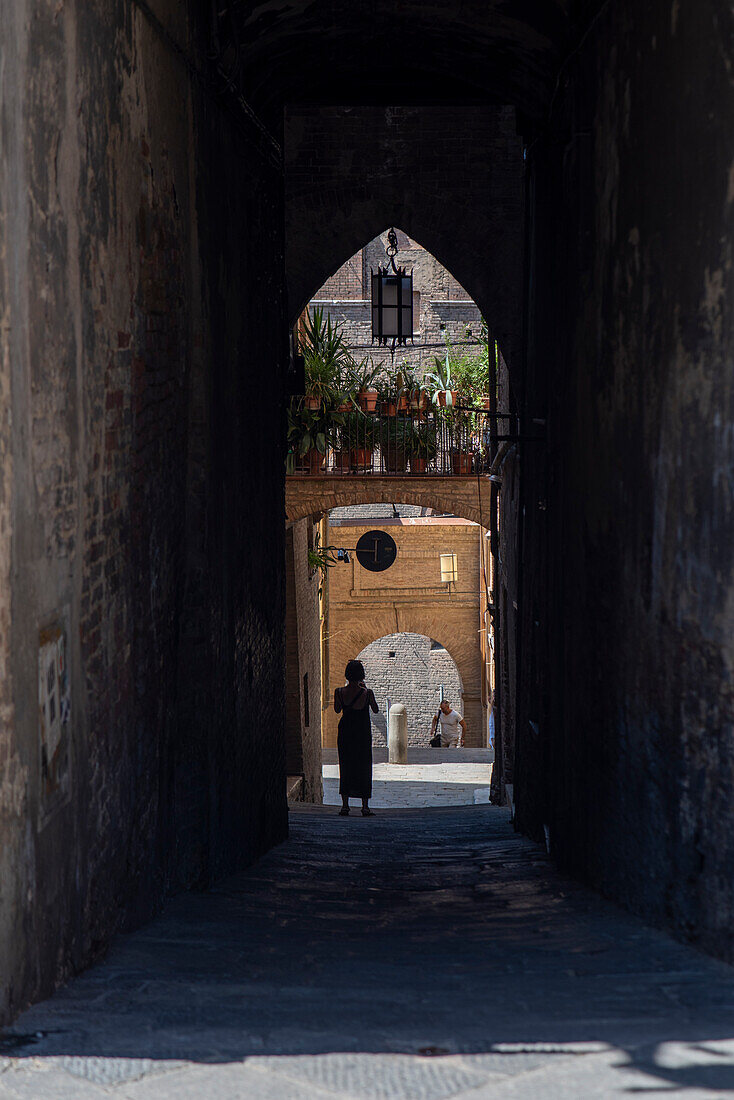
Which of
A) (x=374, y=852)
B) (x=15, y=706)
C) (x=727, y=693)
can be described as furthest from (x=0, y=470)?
(x=374, y=852)

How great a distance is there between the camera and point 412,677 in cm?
2675

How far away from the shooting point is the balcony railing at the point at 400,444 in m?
12.8

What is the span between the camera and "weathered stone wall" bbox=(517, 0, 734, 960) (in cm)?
354

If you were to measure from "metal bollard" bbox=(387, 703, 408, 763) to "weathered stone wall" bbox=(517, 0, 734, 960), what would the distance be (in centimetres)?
1643

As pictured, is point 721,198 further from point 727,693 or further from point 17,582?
point 17,582

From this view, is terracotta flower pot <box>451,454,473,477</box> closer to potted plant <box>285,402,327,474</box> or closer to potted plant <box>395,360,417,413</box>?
potted plant <box>395,360,417,413</box>

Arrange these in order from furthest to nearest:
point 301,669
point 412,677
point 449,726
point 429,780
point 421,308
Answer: point 412,677 < point 449,726 < point 421,308 < point 429,780 < point 301,669

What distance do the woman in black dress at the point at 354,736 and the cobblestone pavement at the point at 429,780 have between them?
3032 mm

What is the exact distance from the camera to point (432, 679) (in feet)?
87.4

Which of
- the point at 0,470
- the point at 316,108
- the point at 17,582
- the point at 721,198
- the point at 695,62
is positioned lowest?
the point at 17,582

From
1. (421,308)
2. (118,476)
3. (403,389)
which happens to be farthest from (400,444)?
(421,308)

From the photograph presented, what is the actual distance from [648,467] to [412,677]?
22.7 m

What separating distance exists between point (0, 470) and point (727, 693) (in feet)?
7.27

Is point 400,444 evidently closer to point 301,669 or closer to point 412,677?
point 301,669
